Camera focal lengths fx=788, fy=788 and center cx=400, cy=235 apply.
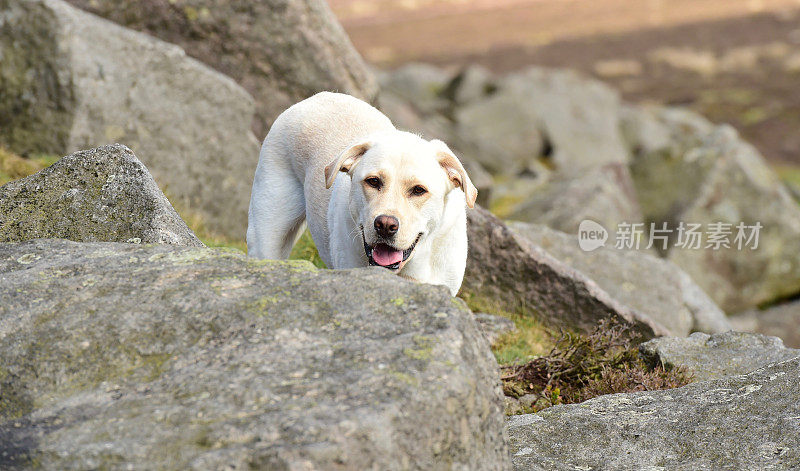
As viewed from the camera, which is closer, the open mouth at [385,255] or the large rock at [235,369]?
the large rock at [235,369]

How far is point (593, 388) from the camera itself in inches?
252

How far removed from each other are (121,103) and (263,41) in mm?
2729

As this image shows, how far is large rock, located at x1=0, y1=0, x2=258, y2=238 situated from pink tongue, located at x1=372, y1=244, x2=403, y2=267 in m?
5.46

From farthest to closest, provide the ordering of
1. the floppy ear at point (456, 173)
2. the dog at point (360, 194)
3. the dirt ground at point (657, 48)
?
the dirt ground at point (657, 48) < the floppy ear at point (456, 173) < the dog at point (360, 194)

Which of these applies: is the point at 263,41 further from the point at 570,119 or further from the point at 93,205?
the point at 570,119

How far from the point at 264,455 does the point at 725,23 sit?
123012mm

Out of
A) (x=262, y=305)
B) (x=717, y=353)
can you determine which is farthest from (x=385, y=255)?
(x=717, y=353)

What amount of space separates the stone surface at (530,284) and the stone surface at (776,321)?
9.42 metres

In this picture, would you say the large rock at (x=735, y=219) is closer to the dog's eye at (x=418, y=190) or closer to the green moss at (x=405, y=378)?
the dog's eye at (x=418, y=190)

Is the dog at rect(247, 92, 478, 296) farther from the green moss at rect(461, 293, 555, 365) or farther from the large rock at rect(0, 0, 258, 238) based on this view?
the large rock at rect(0, 0, 258, 238)

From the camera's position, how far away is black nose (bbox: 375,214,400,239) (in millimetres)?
5305

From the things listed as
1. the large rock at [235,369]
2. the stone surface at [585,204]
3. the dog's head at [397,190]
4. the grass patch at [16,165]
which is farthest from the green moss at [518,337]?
the stone surface at [585,204]

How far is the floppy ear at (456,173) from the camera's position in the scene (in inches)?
228

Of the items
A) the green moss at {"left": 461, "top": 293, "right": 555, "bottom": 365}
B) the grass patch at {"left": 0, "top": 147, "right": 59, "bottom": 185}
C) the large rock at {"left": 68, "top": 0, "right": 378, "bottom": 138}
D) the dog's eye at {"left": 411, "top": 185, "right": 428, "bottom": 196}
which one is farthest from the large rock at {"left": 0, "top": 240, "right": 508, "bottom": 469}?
the large rock at {"left": 68, "top": 0, "right": 378, "bottom": 138}
